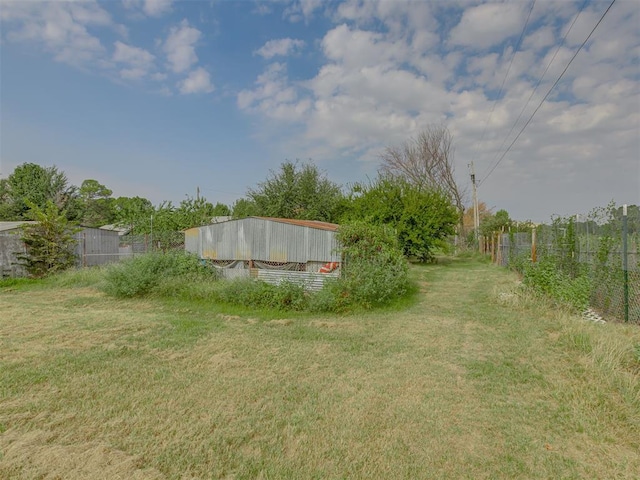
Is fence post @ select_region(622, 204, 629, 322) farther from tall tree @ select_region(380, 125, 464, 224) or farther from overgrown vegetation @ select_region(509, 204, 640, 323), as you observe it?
tall tree @ select_region(380, 125, 464, 224)

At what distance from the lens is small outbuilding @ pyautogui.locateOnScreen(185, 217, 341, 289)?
7539 millimetres

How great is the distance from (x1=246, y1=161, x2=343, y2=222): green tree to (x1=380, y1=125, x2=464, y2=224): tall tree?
1238 cm

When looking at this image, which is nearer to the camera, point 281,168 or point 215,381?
point 215,381

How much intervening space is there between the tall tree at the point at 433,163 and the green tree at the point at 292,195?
12.4 metres

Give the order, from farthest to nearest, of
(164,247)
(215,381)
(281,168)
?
(281,168) → (164,247) → (215,381)

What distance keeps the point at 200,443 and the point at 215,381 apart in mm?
1045

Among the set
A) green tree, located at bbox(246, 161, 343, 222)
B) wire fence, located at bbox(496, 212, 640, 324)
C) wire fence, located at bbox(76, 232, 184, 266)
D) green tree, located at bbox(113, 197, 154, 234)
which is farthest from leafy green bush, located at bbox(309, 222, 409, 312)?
green tree, located at bbox(113, 197, 154, 234)

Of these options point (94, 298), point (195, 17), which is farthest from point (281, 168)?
point (94, 298)

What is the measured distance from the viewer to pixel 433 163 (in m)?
28.3

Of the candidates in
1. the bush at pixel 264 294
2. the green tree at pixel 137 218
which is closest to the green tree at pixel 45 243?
the green tree at pixel 137 218

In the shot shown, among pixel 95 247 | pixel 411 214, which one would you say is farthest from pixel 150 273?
pixel 411 214

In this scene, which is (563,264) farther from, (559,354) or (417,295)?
(559,354)

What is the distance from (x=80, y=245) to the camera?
12.6 metres

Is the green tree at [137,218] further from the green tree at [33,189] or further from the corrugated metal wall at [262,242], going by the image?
the green tree at [33,189]
